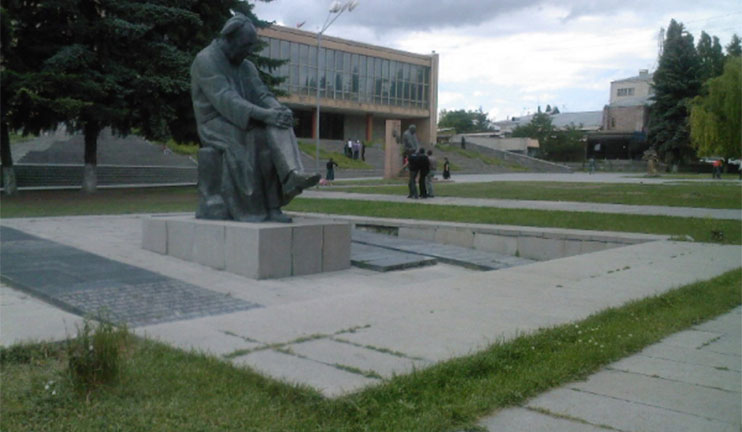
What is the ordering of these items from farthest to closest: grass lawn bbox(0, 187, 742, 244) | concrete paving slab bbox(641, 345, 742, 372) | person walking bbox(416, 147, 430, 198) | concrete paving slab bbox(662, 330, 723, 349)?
person walking bbox(416, 147, 430, 198)
grass lawn bbox(0, 187, 742, 244)
concrete paving slab bbox(662, 330, 723, 349)
concrete paving slab bbox(641, 345, 742, 372)

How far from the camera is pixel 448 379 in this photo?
3.82 metres

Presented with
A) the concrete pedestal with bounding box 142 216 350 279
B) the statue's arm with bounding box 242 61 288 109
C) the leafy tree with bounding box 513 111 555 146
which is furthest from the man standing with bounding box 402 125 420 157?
the leafy tree with bounding box 513 111 555 146

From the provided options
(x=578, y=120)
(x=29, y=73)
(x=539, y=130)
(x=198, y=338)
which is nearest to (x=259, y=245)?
(x=198, y=338)

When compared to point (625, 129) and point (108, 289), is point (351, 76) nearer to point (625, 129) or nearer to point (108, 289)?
point (625, 129)

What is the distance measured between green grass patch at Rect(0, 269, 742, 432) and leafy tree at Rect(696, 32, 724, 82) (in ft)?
212

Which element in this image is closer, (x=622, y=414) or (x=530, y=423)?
(x=530, y=423)

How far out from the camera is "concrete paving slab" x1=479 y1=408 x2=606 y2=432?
3.26 meters

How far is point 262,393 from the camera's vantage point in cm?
359

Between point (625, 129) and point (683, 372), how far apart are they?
278 ft

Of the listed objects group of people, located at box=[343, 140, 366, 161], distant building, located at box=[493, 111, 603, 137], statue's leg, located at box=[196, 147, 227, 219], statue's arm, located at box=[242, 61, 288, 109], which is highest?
distant building, located at box=[493, 111, 603, 137]

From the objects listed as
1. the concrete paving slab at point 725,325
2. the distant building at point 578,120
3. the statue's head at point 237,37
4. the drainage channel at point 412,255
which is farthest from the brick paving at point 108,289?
the distant building at point 578,120

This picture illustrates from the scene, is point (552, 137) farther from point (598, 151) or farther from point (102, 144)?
point (102, 144)

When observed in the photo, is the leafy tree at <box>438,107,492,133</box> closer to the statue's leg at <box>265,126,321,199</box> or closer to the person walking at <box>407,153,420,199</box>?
the person walking at <box>407,153,420,199</box>

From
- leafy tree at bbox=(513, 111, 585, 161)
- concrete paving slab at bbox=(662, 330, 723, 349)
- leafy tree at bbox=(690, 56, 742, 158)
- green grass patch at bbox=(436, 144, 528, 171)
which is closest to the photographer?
concrete paving slab at bbox=(662, 330, 723, 349)
